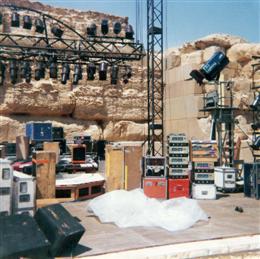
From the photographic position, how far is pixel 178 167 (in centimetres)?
1184

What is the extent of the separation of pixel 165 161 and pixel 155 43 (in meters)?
9.13

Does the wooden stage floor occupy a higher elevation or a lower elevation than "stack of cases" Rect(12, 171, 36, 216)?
lower

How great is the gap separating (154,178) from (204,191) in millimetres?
1755

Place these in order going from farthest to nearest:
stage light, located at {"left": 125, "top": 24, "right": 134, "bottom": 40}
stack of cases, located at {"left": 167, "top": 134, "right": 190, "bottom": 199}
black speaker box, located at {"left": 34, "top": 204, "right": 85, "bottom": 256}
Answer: stage light, located at {"left": 125, "top": 24, "right": 134, "bottom": 40} → stack of cases, located at {"left": 167, "top": 134, "right": 190, "bottom": 199} → black speaker box, located at {"left": 34, "top": 204, "right": 85, "bottom": 256}

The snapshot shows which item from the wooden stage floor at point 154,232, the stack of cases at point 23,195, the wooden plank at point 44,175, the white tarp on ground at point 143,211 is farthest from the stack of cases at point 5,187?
the wooden plank at point 44,175

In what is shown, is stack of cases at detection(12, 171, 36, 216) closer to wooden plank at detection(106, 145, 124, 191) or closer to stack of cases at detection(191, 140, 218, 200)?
wooden plank at detection(106, 145, 124, 191)

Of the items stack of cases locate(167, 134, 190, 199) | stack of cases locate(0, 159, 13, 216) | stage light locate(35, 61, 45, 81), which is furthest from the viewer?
stage light locate(35, 61, 45, 81)

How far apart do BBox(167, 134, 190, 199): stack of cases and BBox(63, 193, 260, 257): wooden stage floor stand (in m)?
1.63

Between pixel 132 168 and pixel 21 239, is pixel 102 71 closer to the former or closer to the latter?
pixel 132 168

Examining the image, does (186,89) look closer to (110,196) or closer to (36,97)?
(36,97)

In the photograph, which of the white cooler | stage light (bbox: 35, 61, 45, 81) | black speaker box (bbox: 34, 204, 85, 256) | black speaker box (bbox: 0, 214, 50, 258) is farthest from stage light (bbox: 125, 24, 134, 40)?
black speaker box (bbox: 0, 214, 50, 258)

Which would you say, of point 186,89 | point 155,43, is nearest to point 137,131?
point 186,89

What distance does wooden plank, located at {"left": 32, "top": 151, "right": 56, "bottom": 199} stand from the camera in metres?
10.3

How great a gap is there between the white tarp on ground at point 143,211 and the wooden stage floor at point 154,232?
197 mm
